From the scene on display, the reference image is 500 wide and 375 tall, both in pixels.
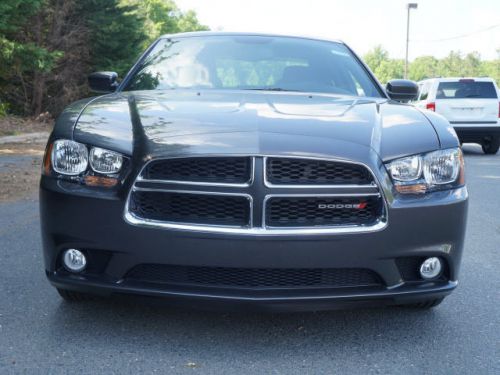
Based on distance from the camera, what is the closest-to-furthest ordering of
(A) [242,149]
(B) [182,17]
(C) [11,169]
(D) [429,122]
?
1. (A) [242,149]
2. (D) [429,122]
3. (C) [11,169]
4. (B) [182,17]

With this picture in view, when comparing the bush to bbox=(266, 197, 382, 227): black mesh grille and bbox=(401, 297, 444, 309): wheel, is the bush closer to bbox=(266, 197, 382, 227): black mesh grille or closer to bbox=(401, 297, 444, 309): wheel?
bbox=(401, 297, 444, 309): wheel

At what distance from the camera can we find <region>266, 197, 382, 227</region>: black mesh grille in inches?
113

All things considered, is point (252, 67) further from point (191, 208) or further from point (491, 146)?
point (491, 146)

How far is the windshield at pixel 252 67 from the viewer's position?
4426 millimetres

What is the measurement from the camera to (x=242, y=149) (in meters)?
2.91

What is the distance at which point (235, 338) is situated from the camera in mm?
3141

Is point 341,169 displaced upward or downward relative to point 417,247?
upward

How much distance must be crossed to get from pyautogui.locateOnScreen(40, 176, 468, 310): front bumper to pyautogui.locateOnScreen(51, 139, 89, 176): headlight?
74 mm

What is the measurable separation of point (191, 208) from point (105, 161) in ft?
1.56

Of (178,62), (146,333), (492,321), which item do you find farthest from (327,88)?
(146,333)

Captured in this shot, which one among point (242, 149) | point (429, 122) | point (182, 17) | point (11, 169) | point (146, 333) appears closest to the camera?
point (242, 149)

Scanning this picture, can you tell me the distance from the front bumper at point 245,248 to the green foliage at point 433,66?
124 metres

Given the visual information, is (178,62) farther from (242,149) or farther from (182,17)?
(182,17)

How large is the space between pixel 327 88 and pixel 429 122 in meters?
1.14
